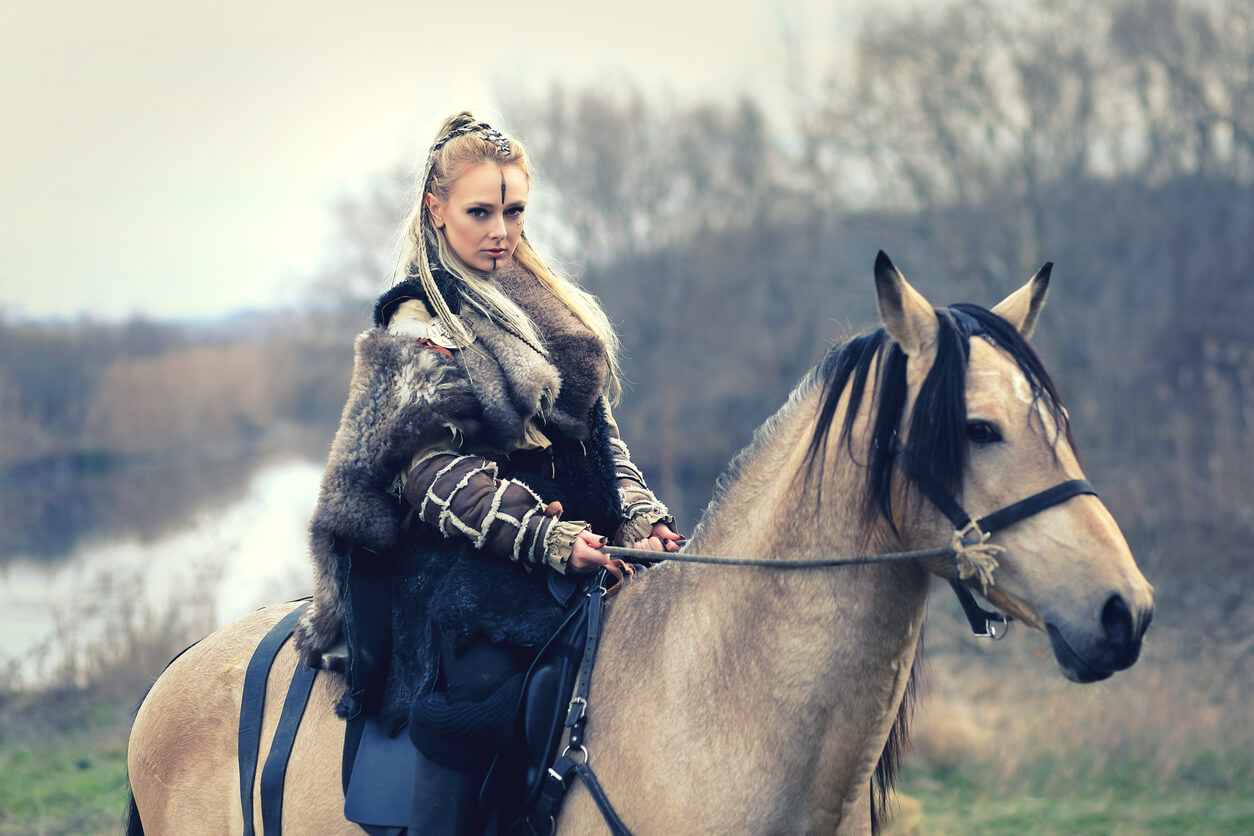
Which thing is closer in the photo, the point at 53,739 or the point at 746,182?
the point at 53,739

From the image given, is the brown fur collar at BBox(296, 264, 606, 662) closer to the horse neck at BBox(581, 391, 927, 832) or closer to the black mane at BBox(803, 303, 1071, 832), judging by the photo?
the horse neck at BBox(581, 391, 927, 832)

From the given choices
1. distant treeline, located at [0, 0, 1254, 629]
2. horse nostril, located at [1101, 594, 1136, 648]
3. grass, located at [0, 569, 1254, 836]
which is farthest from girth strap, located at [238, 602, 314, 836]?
distant treeline, located at [0, 0, 1254, 629]

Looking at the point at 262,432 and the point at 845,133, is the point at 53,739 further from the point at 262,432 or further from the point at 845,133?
the point at 262,432

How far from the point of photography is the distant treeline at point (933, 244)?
52.5 feet

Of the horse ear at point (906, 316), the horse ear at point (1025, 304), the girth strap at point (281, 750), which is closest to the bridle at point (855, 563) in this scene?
the horse ear at point (906, 316)

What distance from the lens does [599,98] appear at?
2505 centimetres

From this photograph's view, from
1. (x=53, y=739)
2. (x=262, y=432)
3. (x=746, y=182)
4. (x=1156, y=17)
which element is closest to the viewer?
(x=53, y=739)

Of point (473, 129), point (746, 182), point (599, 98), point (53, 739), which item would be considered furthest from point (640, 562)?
point (599, 98)

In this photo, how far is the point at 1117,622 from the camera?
1995mm

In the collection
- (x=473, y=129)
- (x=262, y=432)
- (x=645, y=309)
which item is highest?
(x=473, y=129)

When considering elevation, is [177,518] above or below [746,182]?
below

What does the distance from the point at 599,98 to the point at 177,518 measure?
14.1m

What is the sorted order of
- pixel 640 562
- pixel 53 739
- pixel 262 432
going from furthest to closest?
pixel 262 432, pixel 53 739, pixel 640 562

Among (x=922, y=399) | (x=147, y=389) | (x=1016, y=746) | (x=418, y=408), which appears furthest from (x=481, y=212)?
(x=147, y=389)
